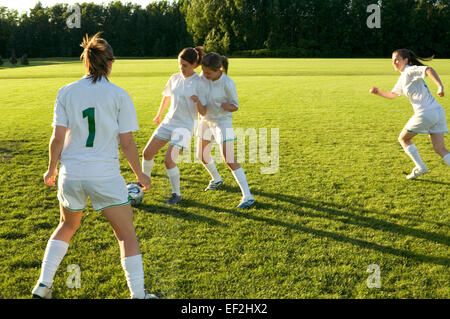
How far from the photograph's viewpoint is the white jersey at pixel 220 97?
16.6ft

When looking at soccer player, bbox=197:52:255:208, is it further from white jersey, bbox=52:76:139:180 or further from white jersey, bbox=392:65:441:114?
white jersey, bbox=392:65:441:114

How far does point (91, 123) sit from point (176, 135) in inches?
98.9

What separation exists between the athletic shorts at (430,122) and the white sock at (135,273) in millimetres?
5084

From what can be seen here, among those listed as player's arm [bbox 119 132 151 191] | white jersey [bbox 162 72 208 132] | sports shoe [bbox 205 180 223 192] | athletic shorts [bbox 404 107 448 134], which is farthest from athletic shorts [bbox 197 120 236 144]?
athletic shorts [bbox 404 107 448 134]

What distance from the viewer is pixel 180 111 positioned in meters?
5.27

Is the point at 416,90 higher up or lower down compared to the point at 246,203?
higher up

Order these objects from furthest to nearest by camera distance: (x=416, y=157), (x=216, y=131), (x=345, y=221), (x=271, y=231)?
(x=416, y=157) → (x=216, y=131) → (x=345, y=221) → (x=271, y=231)

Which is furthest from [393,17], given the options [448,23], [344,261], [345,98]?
[344,261]

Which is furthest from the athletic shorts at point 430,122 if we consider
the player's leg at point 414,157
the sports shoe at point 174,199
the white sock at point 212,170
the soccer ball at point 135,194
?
the soccer ball at point 135,194

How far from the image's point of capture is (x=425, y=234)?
443cm

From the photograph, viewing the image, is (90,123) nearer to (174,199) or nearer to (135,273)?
(135,273)

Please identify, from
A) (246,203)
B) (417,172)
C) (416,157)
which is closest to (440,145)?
(416,157)

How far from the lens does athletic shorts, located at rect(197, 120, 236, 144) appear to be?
5.25 m
